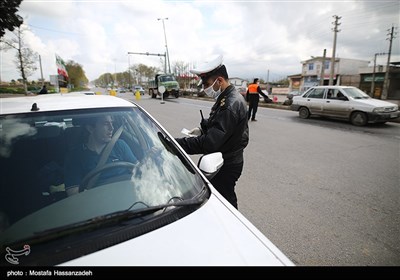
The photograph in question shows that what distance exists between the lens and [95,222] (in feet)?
3.83

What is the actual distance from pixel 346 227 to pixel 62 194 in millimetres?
2916

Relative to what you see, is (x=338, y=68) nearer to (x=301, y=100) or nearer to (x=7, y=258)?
(x=301, y=100)

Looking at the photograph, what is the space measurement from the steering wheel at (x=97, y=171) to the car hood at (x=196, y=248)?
554 millimetres

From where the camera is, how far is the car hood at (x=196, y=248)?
98cm

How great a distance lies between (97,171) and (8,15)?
16379mm

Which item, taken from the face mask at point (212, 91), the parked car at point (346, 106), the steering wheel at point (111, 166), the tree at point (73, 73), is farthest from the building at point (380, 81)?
the tree at point (73, 73)

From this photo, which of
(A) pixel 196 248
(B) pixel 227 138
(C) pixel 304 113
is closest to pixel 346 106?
(C) pixel 304 113

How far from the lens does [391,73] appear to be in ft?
130

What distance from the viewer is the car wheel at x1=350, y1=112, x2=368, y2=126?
8965 mm

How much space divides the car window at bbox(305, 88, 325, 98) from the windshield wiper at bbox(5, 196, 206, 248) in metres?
11.1

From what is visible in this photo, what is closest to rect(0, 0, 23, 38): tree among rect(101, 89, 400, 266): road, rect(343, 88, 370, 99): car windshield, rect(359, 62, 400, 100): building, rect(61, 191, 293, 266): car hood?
rect(101, 89, 400, 266): road

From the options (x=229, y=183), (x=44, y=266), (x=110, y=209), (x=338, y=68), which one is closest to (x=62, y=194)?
(x=110, y=209)

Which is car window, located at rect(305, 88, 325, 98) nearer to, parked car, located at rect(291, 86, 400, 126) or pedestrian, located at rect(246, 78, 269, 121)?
parked car, located at rect(291, 86, 400, 126)

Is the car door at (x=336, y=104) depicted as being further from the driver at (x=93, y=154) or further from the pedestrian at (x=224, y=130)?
the driver at (x=93, y=154)
